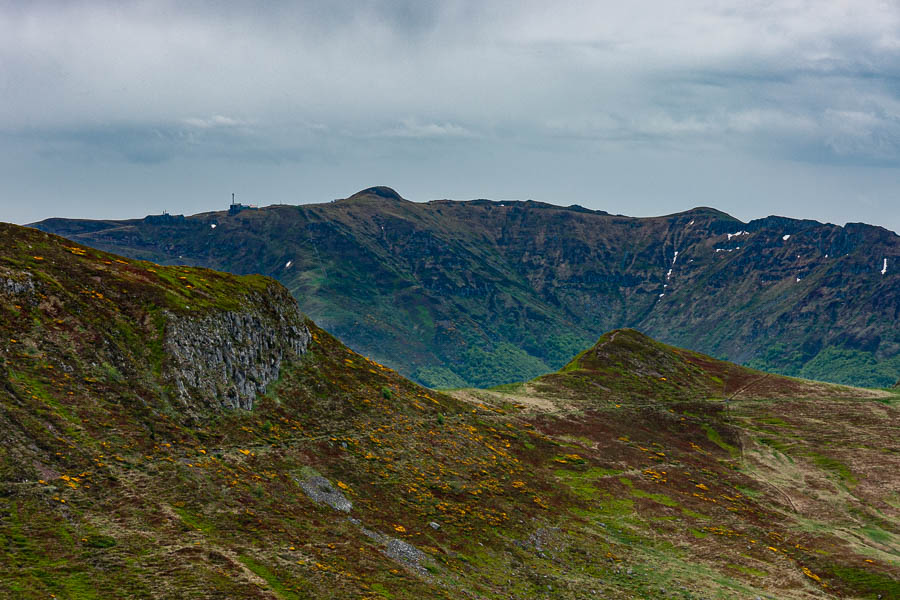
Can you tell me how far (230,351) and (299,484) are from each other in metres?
28.7

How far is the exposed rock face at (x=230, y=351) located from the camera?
80.1m

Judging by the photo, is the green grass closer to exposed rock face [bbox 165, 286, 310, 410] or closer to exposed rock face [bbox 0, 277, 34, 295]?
exposed rock face [bbox 165, 286, 310, 410]

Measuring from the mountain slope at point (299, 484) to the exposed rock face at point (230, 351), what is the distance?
34 centimetres

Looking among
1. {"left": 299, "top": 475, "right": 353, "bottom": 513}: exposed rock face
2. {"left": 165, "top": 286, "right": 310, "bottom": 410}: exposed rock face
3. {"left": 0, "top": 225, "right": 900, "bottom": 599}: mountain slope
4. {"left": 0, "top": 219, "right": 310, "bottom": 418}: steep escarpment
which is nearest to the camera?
{"left": 0, "top": 225, "right": 900, "bottom": 599}: mountain slope

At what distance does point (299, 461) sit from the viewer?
7669 centimetres

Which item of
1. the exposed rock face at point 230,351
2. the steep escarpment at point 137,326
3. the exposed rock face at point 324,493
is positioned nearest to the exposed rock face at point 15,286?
the steep escarpment at point 137,326

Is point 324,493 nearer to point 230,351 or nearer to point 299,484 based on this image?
point 299,484

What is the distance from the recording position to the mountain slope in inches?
1918

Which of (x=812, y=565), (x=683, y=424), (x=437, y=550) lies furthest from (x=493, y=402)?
(x=437, y=550)

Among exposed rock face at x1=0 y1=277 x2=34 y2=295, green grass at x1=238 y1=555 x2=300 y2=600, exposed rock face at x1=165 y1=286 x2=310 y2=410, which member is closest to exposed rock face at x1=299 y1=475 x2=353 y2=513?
exposed rock face at x1=165 y1=286 x2=310 y2=410

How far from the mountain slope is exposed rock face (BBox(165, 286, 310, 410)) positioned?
0.34m

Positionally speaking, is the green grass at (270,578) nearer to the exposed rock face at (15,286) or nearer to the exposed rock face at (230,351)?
the exposed rock face at (230,351)

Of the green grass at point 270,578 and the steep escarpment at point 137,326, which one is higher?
the steep escarpment at point 137,326

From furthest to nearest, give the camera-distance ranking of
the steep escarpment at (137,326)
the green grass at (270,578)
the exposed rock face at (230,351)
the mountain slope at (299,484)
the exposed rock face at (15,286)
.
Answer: the exposed rock face at (230,351) → the exposed rock face at (15,286) → the steep escarpment at (137,326) → the mountain slope at (299,484) → the green grass at (270,578)
